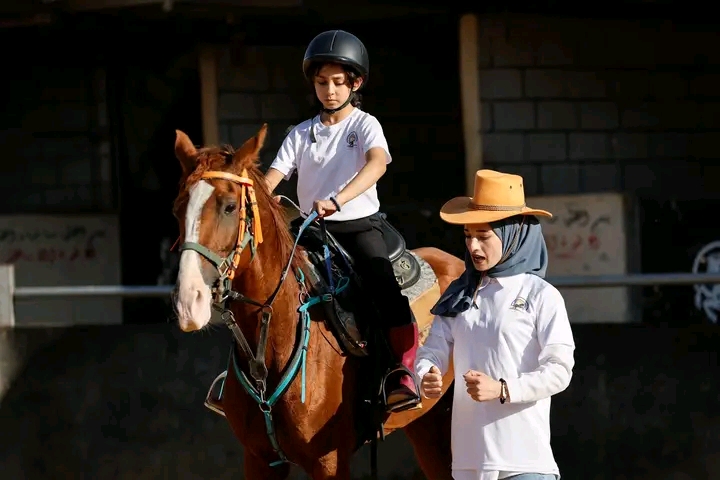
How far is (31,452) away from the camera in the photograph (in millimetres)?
7562

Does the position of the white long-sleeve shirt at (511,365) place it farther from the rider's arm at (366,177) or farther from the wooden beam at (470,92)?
the wooden beam at (470,92)

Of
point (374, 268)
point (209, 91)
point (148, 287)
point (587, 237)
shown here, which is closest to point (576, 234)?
point (587, 237)

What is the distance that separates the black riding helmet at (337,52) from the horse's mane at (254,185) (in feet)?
2.18

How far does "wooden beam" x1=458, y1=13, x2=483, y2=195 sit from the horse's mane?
6101 mm

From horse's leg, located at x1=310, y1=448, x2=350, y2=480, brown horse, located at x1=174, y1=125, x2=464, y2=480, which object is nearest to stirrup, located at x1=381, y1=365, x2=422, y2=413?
brown horse, located at x1=174, y1=125, x2=464, y2=480

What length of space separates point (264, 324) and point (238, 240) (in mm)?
527

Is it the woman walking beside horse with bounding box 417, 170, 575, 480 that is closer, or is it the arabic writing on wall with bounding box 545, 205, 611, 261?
the woman walking beside horse with bounding box 417, 170, 575, 480

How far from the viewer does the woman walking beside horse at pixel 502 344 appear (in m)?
4.50

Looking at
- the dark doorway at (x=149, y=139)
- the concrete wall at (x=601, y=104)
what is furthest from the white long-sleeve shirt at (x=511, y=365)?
the dark doorway at (x=149, y=139)

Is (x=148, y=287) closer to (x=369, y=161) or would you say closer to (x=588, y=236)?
(x=369, y=161)

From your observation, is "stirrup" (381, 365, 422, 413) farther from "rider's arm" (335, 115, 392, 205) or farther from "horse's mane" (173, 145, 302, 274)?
"rider's arm" (335, 115, 392, 205)

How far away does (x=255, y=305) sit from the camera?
17.5 feet

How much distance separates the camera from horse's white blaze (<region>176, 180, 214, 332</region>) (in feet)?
15.4

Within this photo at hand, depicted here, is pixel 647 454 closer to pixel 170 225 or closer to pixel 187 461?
pixel 187 461
